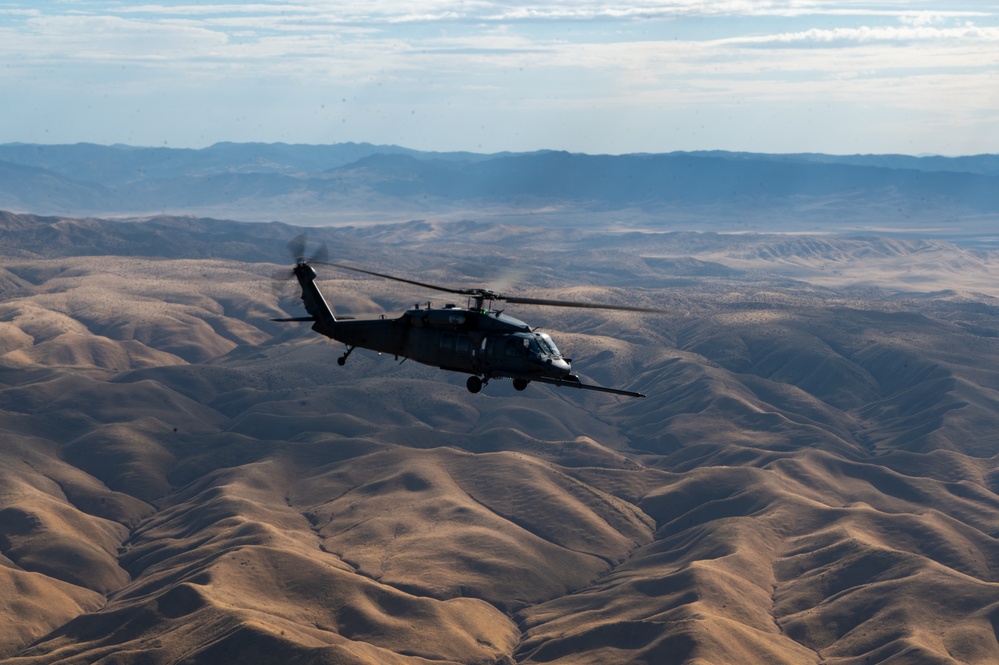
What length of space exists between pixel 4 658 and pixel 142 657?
25353 mm

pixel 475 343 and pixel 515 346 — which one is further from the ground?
pixel 515 346

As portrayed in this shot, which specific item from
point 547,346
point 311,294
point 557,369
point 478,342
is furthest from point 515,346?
point 311,294

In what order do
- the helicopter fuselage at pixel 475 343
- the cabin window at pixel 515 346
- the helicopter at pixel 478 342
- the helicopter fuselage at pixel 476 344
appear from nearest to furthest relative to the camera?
the helicopter at pixel 478 342, the helicopter fuselage at pixel 476 344, the helicopter fuselage at pixel 475 343, the cabin window at pixel 515 346

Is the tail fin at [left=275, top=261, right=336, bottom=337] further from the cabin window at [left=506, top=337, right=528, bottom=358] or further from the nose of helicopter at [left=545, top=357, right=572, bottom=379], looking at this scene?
the nose of helicopter at [left=545, top=357, right=572, bottom=379]

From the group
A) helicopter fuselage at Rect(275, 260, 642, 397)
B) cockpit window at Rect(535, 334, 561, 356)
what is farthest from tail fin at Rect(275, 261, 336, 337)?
cockpit window at Rect(535, 334, 561, 356)

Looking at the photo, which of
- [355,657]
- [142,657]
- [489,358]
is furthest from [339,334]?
[142,657]

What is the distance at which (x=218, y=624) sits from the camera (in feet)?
650

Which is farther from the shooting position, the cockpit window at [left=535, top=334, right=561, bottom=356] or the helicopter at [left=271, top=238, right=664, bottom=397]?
the cockpit window at [left=535, top=334, right=561, bottom=356]

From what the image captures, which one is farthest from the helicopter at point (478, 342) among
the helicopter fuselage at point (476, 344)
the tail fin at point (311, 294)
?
the tail fin at point (311, 294)

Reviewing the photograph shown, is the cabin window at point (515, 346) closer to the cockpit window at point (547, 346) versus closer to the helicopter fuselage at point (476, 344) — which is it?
the helicopter fuselage at point (476, 344)

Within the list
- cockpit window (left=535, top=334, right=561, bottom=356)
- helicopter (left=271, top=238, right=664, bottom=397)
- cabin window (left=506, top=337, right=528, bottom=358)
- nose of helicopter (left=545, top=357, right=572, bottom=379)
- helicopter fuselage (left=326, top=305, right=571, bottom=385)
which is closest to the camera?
nose of helicopter (left=545, top=357, right=572, bottom=379)

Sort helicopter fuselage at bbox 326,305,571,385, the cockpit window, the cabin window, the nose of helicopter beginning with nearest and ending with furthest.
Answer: the nose of helicopter → helicopter fuselage at bbox 326,305,571,385 → the cabin window → the cockpit window

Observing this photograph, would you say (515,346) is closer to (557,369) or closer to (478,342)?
(478,342)

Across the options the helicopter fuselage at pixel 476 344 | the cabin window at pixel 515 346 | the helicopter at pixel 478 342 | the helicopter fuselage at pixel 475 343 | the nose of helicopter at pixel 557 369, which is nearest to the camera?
the nose of helicopter at pixel 557 369
